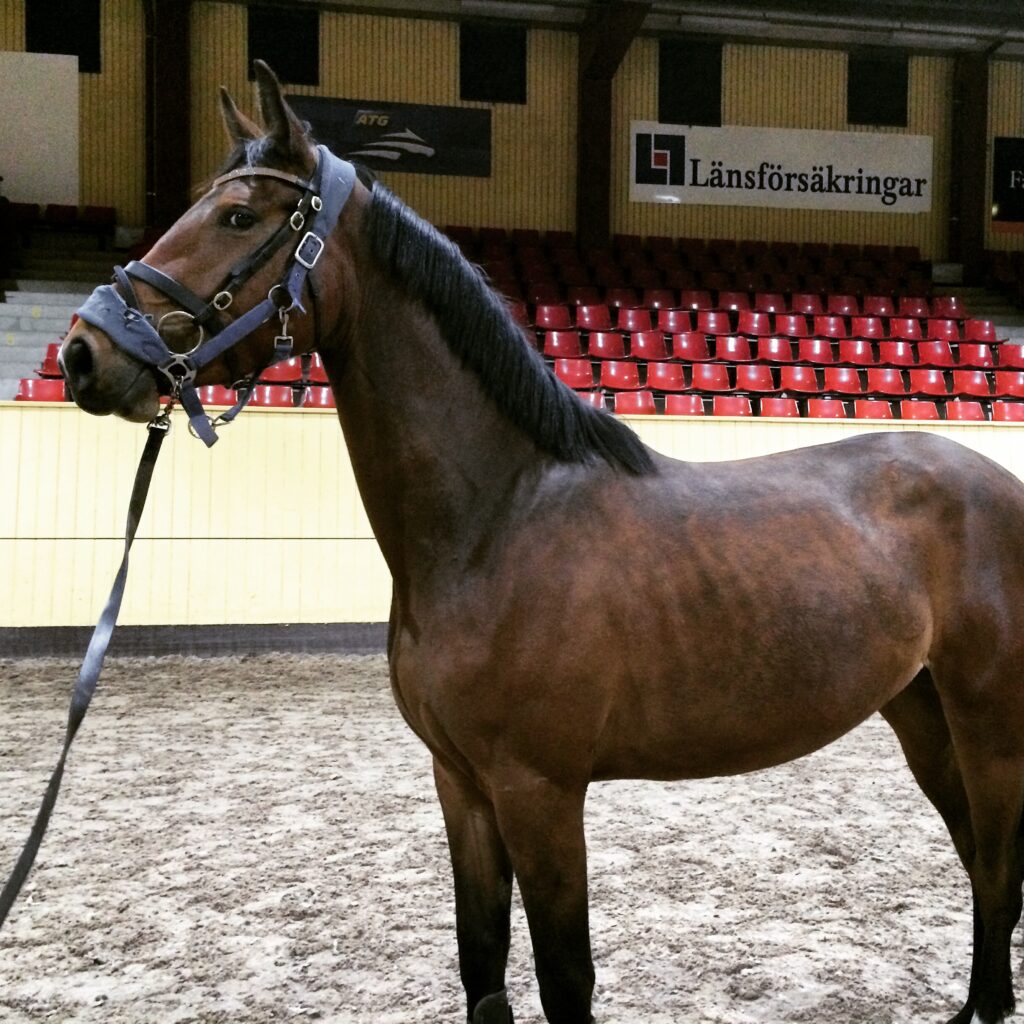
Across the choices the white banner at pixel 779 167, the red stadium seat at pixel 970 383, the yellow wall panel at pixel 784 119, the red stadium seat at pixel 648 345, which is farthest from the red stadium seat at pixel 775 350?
the white banner at pixel 779 167

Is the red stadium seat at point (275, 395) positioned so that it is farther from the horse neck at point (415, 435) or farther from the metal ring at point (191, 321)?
the metal ring at point (191, 321)

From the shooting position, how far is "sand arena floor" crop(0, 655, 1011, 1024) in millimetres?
2312

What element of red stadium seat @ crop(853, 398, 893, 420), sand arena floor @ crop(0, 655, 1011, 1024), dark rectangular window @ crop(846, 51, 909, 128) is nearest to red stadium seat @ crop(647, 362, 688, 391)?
red stadium seat @ crop(853, 398, 893, 420)

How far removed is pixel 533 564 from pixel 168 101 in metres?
14.1

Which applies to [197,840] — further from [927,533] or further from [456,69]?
[456,69]

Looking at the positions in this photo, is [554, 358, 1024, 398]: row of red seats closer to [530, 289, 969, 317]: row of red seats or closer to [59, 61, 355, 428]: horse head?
[530, 289, 969, 317]: row of red seats

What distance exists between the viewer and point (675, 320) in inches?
443

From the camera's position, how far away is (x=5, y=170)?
13.5m

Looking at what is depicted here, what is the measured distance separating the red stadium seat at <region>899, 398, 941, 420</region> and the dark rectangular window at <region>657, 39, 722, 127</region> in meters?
7.63

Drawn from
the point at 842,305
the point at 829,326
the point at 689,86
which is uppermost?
the point at 689,86

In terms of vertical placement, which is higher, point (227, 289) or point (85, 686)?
point (227, 289)

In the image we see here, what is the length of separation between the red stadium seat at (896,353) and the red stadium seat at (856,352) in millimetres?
146

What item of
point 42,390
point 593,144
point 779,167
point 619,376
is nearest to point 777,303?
point 779,167

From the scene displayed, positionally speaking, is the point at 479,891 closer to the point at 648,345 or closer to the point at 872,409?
the point at 872,409
